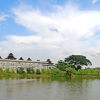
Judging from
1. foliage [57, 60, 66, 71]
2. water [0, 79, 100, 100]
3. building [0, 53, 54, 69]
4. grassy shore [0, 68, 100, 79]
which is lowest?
water [0, 79, 100, 100]

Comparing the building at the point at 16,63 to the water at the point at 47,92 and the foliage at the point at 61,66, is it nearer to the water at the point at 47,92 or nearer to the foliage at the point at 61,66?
the foliage at the point at 61,66

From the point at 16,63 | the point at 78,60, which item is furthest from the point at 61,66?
the point at 16,63

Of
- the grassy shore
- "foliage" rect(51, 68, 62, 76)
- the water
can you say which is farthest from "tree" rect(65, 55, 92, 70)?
the water

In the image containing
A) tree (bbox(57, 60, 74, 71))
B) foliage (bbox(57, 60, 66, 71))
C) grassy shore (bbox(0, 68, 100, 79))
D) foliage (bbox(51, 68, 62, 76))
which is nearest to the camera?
grassy shore (bbox(0, 68, 100, 79))

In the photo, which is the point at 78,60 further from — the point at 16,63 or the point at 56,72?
the point at 16,63

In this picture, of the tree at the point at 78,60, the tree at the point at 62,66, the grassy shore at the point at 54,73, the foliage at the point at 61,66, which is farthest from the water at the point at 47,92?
the tree at the point at 78,60

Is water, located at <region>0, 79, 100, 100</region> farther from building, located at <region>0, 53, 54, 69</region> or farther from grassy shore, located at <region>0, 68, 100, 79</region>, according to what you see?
building, located at <region>0, 53, 54, 69</region>

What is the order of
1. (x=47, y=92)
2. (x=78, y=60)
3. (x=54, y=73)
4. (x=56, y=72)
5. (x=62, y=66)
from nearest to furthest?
(x=47, y=92) → (x=56, y=72) → (x=54, y=73) → (x=62, y=66) → (x=78, y=60)

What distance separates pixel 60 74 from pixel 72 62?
53.5 ft

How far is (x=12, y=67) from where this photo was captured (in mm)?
63875

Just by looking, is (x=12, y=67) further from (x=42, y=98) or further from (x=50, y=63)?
(x=42, y=98)

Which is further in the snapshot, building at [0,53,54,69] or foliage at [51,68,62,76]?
building at [0,53,54,69]

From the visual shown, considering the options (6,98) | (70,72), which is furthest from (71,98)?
(70,72)

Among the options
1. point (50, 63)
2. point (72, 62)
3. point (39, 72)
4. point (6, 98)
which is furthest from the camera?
point (50, 63)
